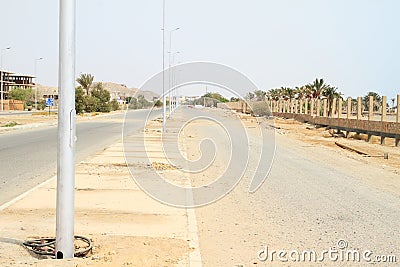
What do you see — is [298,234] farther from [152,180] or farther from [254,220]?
[152,180]

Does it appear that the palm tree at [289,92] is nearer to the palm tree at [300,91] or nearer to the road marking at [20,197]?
the palm tree at [300,91]

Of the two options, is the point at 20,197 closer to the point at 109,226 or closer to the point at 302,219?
the point at 109,226

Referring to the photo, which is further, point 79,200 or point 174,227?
point 79,200

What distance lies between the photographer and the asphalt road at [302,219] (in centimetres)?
719

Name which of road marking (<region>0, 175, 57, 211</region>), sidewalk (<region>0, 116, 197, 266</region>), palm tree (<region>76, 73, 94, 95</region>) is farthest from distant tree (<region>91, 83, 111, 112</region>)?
sidewalk (<region>0, 116, 197, 266</region>)

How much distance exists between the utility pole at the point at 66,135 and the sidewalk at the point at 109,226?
0.31 metres

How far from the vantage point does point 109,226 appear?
8.27 metres

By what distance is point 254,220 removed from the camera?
909cm

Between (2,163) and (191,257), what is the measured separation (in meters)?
11.3

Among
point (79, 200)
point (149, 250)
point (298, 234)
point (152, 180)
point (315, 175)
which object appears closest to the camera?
point (149, 250)

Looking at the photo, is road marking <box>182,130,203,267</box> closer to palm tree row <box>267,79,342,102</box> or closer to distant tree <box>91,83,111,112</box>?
palm tree row <box>267,79,342,102</box>

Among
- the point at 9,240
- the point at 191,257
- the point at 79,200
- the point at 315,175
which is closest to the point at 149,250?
the point at 191,257

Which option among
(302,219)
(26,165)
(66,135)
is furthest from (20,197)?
(26,165)

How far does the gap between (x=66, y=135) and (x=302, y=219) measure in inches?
176
